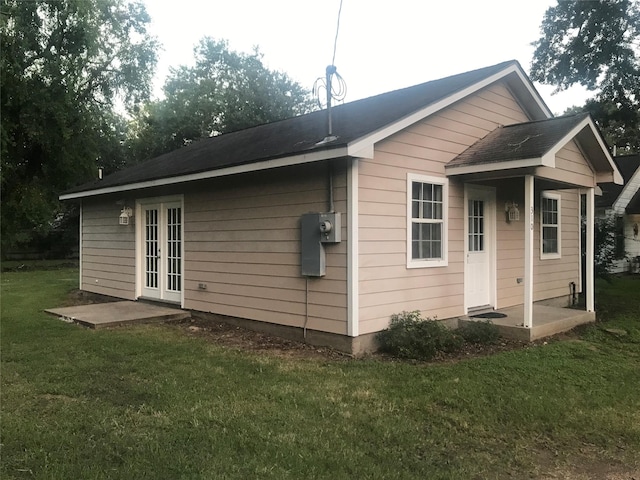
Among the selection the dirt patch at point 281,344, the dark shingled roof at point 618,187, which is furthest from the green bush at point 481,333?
the dark shingled roof at point 618,187

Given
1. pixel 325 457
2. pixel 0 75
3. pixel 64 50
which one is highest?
pixel 64 50

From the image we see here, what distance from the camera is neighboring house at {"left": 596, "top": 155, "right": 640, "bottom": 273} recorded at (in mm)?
17703

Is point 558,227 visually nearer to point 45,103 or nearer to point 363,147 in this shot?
point 363,147

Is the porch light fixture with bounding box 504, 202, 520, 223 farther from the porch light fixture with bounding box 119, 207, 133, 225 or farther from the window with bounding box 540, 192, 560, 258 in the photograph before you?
the porch light fixture with bounding box 119, 207, 133, 225

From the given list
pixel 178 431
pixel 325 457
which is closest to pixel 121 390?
pixel 178 431

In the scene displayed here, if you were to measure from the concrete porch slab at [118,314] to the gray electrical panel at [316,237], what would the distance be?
127 inches

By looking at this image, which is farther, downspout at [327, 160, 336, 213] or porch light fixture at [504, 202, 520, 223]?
porch light fixture at [504, 202, 520, 223]

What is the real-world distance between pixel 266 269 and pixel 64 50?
52.7 feet

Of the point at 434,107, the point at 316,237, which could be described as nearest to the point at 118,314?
the point at 316,237

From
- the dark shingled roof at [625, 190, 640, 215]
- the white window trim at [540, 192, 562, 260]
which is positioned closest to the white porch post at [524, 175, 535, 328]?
the white window trim at [540, 192, 562, 260]

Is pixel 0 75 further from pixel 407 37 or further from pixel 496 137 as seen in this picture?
pixel 496 137

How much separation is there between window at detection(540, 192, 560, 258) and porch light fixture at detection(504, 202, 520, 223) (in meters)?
1.19

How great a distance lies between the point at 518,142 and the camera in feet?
24.1

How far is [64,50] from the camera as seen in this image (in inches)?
743
